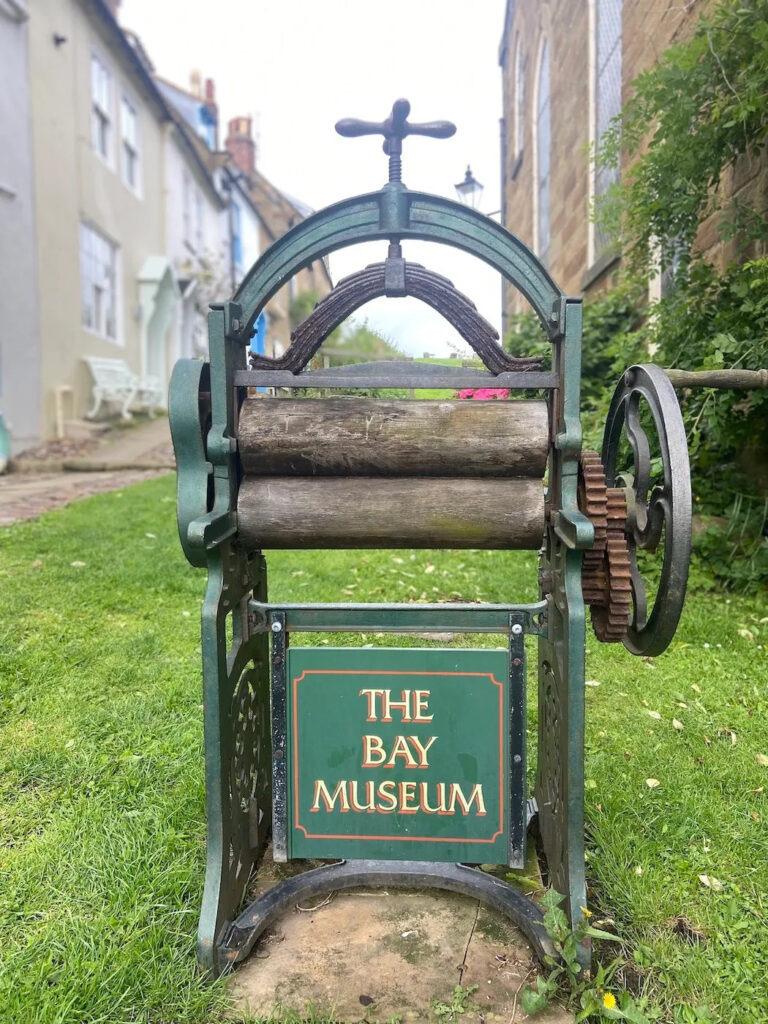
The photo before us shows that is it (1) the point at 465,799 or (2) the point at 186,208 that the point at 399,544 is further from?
(2) the point at 186,208

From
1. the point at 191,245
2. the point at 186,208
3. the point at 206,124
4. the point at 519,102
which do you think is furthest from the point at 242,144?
the point at 519,102

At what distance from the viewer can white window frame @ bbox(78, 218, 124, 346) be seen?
12352mm

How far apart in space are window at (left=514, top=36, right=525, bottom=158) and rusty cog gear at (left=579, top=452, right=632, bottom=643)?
13.7 m

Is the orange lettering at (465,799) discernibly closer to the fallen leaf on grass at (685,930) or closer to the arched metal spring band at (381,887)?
the arched metal spring band at (381,887)

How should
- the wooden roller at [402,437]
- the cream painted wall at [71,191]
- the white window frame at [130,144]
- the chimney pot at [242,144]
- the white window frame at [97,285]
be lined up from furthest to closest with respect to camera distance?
the chimney pot at [242,144] < the white window frame at [130,144] < the white window frame at [97,285] < the cream painted wall at [71,191] < the wooden roller at [402,437]

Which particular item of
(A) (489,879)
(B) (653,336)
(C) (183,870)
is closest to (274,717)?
(C) (183,870)

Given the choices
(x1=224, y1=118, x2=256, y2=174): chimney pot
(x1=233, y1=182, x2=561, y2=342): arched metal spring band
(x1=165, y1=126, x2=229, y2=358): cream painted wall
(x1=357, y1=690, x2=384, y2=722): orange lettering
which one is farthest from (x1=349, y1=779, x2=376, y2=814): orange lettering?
(x1=224, y1=118, x2=256, y2=174): chimney pot

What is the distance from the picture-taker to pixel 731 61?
3.73m

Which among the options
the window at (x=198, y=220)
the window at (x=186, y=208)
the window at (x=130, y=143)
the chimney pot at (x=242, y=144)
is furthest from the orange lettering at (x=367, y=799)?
the chimney pot at (x=242, y=144)

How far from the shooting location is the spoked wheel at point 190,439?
187cm

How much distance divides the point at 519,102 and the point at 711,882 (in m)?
14.9

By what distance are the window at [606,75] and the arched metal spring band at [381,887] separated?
6705 mm

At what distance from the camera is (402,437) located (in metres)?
1.94

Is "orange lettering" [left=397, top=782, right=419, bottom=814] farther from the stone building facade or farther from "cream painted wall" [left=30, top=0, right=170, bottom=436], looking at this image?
"cream painted wall" [left=30, top=0, right=170, bottom=436]
